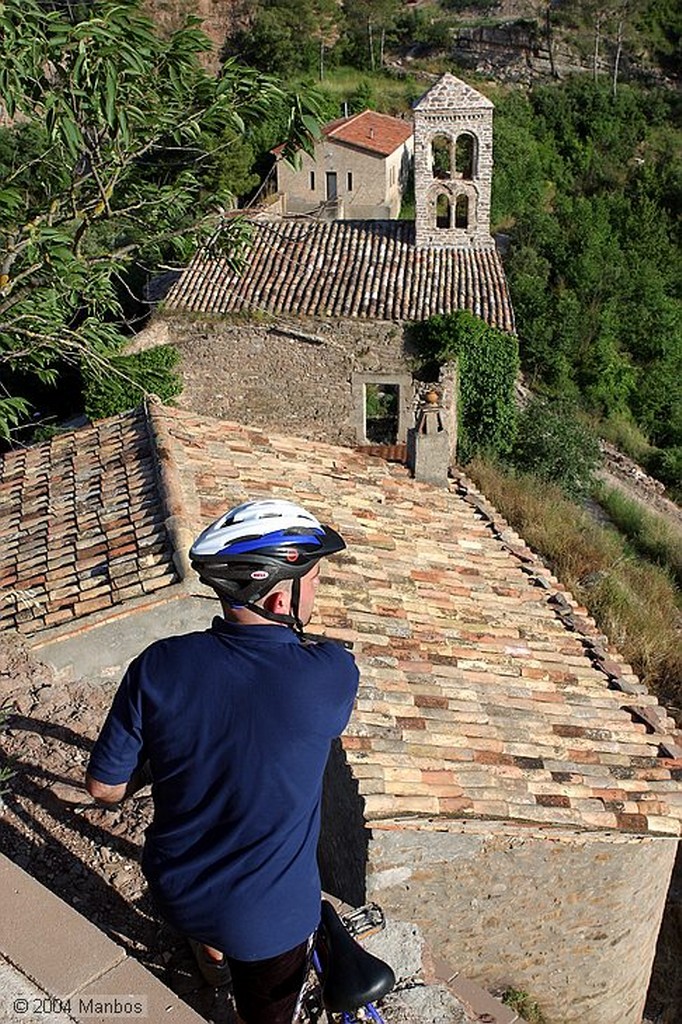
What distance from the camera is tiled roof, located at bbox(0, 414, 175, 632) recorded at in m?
5.91

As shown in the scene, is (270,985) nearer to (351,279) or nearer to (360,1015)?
(360,1015)

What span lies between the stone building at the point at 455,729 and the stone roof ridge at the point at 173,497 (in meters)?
0.02

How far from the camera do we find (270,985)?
2578 millimetres

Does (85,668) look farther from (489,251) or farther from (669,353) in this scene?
(669,353)

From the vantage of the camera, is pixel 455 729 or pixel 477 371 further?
pixel 477 371

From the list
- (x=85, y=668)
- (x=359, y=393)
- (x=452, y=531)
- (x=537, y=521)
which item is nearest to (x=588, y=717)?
(x=452, y=531)

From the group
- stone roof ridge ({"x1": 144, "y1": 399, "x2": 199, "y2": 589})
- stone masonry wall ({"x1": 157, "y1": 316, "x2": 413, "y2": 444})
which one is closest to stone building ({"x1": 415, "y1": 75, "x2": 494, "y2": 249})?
stone masonry wall ({"x1": 157, "y1": 316, "x2": 413, "y2": 444})

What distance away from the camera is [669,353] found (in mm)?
27672

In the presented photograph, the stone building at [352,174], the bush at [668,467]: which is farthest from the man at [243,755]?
the stone building at [352,174]

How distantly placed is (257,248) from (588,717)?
14737 millimetres

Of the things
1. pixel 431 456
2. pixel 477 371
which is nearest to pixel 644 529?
pixel 477 371

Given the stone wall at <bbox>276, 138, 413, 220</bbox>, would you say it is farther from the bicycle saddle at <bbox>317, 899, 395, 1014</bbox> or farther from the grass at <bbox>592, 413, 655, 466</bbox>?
the bicycle saddle at <bbox>317, 899, 395, 1014</bbox>

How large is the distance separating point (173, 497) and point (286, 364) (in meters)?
9.99

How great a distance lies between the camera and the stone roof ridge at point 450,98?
17797 millimetres
